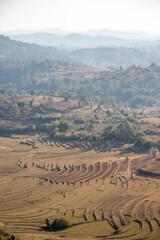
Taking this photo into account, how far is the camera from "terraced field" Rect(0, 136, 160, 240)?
52500 mm

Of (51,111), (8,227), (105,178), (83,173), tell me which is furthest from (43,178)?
(51,111)

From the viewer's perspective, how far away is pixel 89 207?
6272 centimetres

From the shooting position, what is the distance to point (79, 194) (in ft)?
232

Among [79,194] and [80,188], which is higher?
[79,194]

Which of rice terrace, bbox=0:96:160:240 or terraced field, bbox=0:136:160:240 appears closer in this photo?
terraced field, bbox=0:136:160:240

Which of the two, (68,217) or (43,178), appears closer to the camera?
(68,217)

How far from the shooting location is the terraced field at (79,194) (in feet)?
172

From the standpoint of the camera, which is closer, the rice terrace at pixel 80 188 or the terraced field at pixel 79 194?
the terraced field at pixel 79 194

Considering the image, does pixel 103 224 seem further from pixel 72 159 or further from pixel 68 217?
pixel 72 159

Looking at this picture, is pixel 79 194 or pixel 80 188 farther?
pixel 80 188

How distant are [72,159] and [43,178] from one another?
19847 mm

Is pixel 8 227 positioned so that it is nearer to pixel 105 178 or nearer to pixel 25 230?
pixel 25 230

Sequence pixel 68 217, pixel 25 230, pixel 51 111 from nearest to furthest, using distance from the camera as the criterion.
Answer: pixel 25 230, pixel 68 217, pixel 51 111

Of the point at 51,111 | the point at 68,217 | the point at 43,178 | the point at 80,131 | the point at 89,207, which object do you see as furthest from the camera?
the point at 51,111
